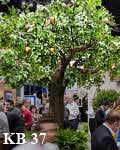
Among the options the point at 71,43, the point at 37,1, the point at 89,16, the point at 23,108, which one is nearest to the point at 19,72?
the point at 71,43

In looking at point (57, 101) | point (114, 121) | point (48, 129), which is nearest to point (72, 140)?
point (57, 101)

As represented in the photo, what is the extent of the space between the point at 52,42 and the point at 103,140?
14.2 ft

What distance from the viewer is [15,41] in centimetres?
866

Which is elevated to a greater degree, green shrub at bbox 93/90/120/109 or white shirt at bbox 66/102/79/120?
green shrub at bbox 93/90/120/109

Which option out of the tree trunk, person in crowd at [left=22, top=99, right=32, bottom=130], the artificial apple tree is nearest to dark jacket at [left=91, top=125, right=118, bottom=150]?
the artificial apple tree

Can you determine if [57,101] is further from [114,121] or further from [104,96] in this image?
[104,96]

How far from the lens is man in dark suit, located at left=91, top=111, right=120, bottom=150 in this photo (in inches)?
190

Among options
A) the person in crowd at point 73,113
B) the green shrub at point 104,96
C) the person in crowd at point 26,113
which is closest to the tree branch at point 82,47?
the person in crowd at point 26,113

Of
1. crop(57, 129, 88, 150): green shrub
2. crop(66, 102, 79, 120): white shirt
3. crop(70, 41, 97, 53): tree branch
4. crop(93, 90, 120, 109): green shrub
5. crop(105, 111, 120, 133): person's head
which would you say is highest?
crop(70, 41, 97, 53): tree branch

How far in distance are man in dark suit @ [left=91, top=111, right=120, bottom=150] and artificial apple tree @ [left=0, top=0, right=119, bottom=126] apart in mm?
3227

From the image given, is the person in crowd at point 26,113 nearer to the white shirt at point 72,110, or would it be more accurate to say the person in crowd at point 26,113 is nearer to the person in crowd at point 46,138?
the white shirt at point 72,110

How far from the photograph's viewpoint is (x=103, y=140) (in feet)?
15.9

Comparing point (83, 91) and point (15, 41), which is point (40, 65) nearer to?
point (15, 41)

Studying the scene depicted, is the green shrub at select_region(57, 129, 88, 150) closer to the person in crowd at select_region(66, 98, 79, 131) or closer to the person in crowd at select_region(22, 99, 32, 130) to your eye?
the person in crowd at select_region(22, 99, 32, 130)
